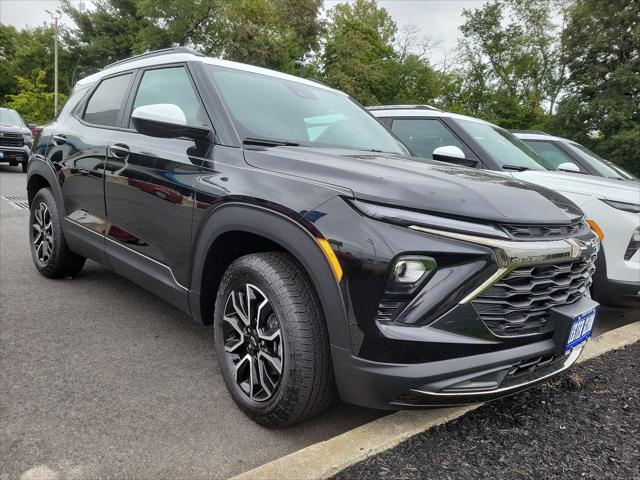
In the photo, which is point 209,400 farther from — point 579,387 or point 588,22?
point 588,22

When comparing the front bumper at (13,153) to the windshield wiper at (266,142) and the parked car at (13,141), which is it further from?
the windshield wiper at (266,142)

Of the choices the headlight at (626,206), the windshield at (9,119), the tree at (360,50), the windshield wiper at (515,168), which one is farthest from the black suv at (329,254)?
the tree at (360,50)

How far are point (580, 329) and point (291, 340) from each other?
1.21 m

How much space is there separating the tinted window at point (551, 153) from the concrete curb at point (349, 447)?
551 centimetres

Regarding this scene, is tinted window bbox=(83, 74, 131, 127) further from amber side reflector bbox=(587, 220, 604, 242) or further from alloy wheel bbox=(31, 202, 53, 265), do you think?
amber side reflector bbox=(587, 220, 604, 242)

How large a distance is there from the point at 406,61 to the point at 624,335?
34335 mm

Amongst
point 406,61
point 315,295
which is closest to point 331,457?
point 315,295

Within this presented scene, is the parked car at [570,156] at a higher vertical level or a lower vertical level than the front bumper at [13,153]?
higher

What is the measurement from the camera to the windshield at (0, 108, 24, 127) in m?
13.6

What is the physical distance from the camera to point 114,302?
3.66 meters

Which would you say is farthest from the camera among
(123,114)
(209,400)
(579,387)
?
(123,114)

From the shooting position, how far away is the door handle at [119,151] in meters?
2.93

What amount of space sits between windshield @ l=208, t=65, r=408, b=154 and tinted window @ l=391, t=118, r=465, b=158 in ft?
5.66

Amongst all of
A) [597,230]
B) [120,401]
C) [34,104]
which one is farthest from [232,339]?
[34,104]
